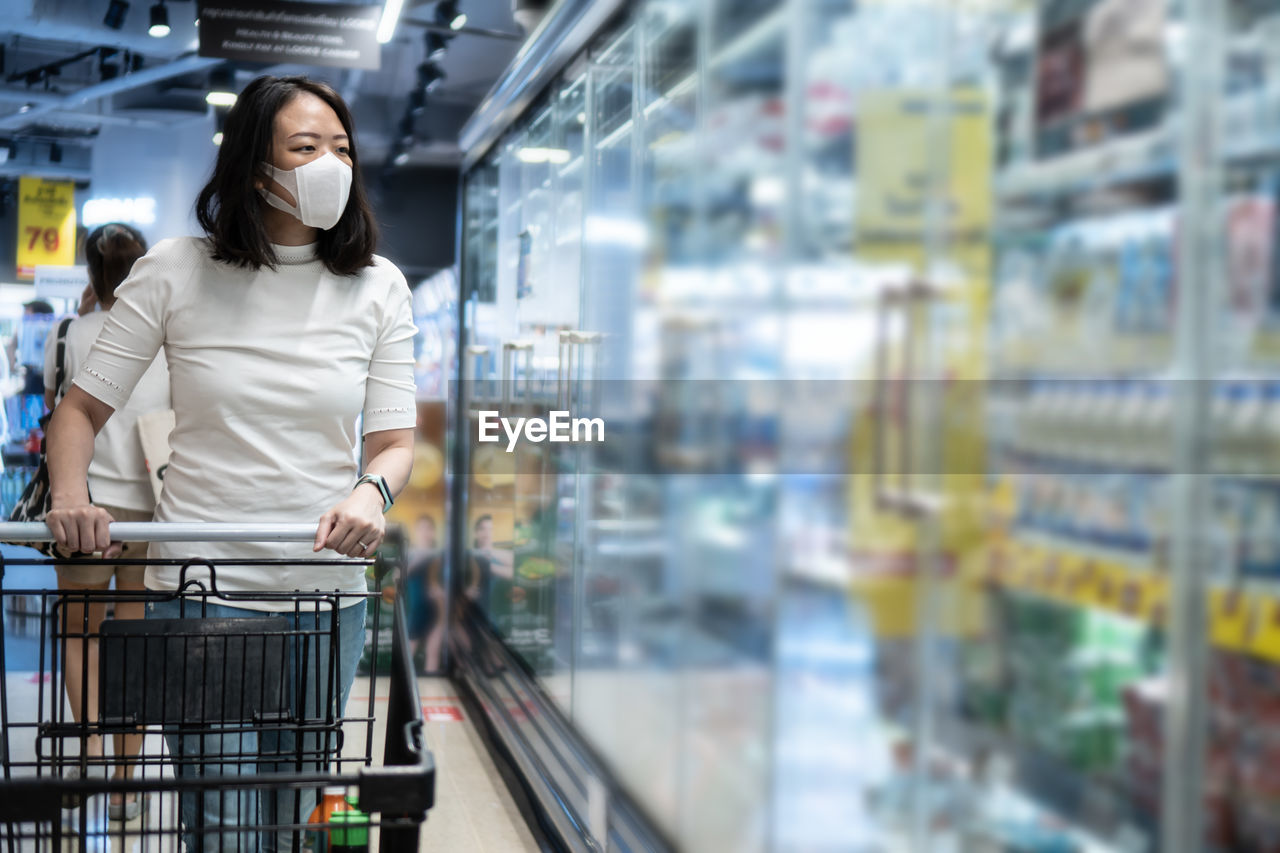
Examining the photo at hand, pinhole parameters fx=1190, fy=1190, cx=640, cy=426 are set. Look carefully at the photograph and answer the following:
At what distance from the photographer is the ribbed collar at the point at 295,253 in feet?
6.06

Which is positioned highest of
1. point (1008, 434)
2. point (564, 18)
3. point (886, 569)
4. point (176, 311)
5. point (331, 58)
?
point (331, 58)

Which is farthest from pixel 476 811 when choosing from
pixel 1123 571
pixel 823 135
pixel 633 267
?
pixel 1123 571

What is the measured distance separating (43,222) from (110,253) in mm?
7114

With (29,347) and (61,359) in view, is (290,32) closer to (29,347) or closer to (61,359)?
(61,359)

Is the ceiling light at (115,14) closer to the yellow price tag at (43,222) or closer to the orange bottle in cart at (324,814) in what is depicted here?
the yellow price tag at (43,222)

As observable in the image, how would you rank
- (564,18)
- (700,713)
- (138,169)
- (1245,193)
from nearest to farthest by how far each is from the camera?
(1245,193) < (700,713) < (564,18) < (138,169)

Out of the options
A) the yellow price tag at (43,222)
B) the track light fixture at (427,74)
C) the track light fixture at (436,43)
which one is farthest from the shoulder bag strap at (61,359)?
the yellow price tag at (43,222)

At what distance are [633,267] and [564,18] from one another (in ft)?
3.61

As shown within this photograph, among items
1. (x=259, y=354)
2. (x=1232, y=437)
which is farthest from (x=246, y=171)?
(x=1232, y=437)

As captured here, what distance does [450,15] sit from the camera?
635 cm

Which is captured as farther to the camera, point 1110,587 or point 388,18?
point 388,18

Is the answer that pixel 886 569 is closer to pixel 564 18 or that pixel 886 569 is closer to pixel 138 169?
pixel 564 18

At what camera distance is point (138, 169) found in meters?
8.53

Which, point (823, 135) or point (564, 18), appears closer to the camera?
point (823, 135)
